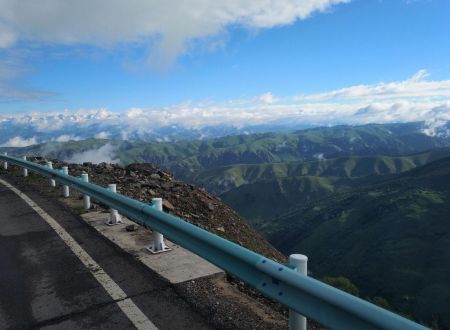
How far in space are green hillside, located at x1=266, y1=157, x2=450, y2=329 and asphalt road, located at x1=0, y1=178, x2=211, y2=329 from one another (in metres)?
105

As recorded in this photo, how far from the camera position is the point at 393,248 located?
148875mm

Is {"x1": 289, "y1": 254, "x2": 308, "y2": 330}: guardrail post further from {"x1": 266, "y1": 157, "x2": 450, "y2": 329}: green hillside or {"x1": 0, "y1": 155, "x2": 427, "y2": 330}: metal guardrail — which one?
{"x1": 266, "y1": 157, "x2": 450, "y2": 329}: green hillside

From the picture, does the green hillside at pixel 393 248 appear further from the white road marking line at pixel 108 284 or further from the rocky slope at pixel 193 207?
the white road marking line at pixel 108 284

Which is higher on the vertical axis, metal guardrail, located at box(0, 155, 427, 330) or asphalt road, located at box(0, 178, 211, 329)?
metal guardrail, located at box(0, 155, 427, 330)

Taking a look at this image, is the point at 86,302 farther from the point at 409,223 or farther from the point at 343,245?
the point at 409,223

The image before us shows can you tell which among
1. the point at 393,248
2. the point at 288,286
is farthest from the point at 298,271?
Answer: the point at 393,248

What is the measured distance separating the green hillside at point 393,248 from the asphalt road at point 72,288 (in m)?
105

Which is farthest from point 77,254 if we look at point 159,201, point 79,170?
point 79,170

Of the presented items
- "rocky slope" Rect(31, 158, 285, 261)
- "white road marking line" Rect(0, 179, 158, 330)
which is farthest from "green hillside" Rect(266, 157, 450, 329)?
"white road marking line" Rect(0, 179, 158, 330)

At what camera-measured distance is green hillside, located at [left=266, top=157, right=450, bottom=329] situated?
11556cm

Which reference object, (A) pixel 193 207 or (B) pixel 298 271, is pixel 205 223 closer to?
(A) pixel 193 207

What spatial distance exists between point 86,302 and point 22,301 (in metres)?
0.83

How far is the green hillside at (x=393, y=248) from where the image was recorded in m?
116

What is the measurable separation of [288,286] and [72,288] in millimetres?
3194
